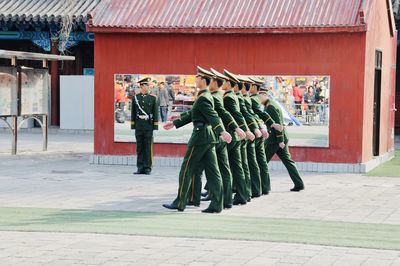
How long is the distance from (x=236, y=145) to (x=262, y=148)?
1483 millimetres

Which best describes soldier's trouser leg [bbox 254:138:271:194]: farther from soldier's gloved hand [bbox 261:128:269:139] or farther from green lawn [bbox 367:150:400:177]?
green lawn [bbox 367:150:400:177]

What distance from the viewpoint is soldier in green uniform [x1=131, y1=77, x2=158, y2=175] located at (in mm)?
19547

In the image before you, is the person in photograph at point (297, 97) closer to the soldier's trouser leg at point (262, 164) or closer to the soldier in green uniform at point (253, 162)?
the soldier's trouser leg at point (262, 164)

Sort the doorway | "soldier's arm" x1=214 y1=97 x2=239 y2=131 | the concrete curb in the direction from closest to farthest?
"soldier's arm" x1=214 y1=97 x2=239 y2=131
the concrete curb
the doorway

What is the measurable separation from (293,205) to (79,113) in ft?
57.7

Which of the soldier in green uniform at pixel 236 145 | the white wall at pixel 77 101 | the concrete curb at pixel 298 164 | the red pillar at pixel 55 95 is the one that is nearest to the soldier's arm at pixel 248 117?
the soldier in green uniform at pixel 236 145

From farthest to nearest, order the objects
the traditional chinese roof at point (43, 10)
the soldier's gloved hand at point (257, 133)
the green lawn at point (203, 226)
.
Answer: the traditional chinese roof at point (43, 10)
the soldier's gloved hand at point (257, 133)
the green lawn at point (203, 226)

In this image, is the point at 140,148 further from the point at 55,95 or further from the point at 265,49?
the point at 55,95

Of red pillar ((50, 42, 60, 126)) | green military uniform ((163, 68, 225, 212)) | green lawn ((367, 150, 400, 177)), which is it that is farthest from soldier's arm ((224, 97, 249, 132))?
red pillar ((50, 42, 60, 126))

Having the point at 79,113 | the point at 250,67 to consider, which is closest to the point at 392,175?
the point at 250,67

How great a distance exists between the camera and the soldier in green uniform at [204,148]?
45.0 ft

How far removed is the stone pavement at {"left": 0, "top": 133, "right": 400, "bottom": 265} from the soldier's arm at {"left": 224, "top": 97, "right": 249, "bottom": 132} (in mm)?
1171

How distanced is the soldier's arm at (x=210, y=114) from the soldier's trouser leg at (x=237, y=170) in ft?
3.72

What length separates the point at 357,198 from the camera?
618 inches
